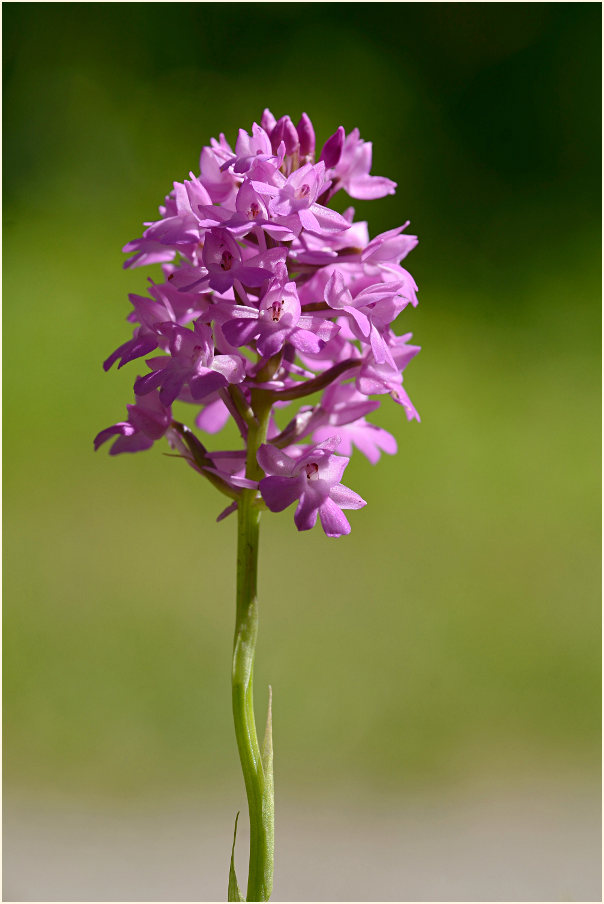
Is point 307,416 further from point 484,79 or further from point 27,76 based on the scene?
point 484,79

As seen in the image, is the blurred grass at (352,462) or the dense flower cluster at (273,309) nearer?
the dense flower cluster at (273,309)

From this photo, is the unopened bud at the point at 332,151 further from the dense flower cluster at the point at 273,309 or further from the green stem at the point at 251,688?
the green stem at the point at 251,688

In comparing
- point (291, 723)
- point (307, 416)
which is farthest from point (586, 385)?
point (307, 416)

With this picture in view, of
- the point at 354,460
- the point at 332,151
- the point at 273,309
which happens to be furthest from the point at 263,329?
the point at 354,460

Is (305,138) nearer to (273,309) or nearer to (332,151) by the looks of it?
(332,151)

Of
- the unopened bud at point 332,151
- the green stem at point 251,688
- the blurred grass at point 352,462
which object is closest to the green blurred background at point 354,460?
the blurred grass at point 352,462

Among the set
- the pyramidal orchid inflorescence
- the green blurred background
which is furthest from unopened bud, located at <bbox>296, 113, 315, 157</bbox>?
the green blurred background

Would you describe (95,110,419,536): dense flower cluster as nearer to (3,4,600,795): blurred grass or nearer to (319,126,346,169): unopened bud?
(319,126,346,169): unopened bud
